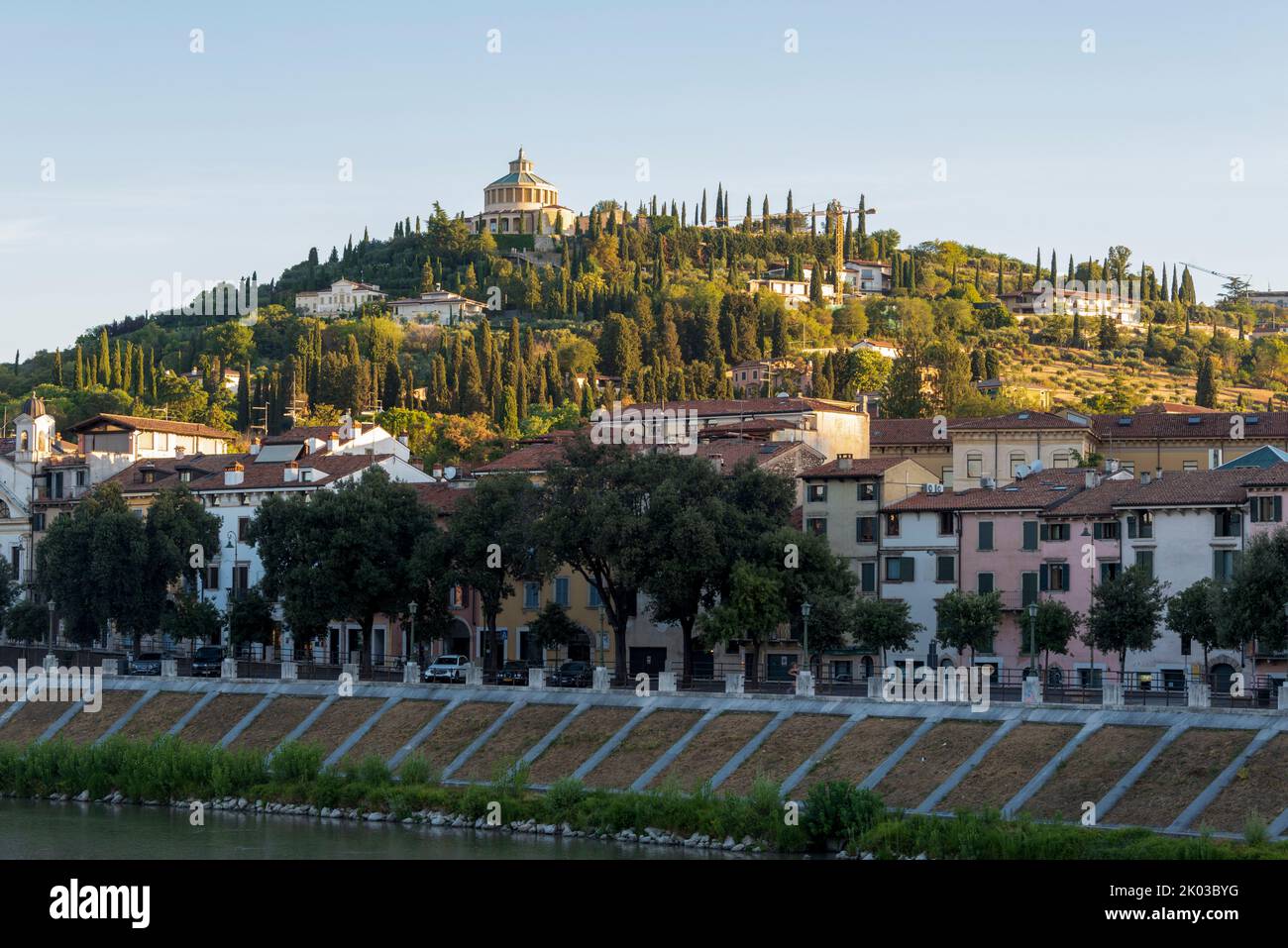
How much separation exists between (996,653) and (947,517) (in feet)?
19.9

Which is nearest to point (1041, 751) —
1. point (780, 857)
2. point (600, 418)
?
point (780, 857)

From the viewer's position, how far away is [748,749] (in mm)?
58125

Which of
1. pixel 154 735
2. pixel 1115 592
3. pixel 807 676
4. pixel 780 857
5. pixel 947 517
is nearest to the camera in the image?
pixel 780 857

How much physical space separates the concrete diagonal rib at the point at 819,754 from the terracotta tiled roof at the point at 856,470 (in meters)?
22.7

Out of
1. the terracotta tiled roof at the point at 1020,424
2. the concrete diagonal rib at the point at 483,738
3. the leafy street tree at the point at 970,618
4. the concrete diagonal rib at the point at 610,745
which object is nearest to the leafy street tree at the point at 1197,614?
the leafy street tree at the point at 970,618

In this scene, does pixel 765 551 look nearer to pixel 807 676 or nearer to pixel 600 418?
pixel 807 676

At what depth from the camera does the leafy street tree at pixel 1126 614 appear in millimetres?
65188

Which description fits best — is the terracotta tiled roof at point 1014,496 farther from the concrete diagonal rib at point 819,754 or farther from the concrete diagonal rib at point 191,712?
the concrete diagonal rib at point 191,712

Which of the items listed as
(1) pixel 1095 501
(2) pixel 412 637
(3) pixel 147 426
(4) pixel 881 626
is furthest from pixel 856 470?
(3) pixel 147 426

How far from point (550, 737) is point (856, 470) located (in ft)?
74.0

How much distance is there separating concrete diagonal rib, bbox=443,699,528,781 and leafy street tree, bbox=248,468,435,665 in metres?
11.8

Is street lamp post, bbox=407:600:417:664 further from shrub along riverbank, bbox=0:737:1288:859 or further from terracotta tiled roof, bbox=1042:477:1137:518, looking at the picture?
terracotta tiled roof, bbox=1042:477:1137:518

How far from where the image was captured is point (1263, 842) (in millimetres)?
44375
